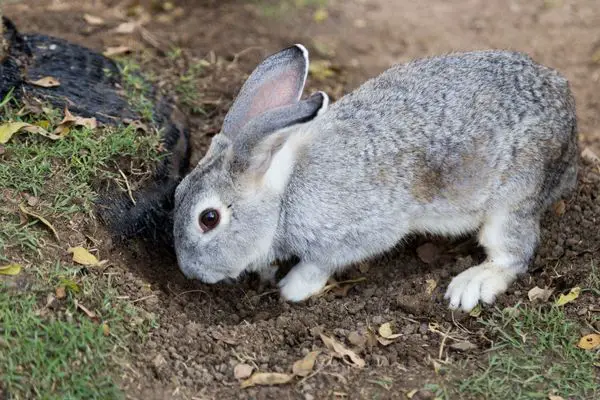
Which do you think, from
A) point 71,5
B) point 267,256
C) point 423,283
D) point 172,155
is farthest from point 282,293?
point 71,5

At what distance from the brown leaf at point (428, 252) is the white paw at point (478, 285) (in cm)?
45

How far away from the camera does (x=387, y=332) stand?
4969mm

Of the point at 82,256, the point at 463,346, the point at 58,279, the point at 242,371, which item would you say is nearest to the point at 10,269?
the point at 58,279

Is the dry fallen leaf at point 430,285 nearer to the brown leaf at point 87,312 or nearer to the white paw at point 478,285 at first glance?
the white paw at point 478,285

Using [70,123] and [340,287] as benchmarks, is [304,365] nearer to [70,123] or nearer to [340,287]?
[340,287]

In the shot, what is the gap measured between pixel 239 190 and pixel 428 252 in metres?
1.73

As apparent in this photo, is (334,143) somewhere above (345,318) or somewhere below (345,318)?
above

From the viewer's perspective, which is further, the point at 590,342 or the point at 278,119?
A: the point at 590,342

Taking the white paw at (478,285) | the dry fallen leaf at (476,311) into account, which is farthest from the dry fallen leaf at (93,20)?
the dry fallen leaf at (476,311)

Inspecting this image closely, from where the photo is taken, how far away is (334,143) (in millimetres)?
5375

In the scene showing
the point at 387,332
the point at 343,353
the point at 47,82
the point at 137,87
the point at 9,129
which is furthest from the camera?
the point at 137,87

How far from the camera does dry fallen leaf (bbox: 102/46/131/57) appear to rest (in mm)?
6977

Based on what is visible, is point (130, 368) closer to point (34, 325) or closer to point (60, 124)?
point (34, 325)

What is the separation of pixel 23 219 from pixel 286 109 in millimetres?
1755
